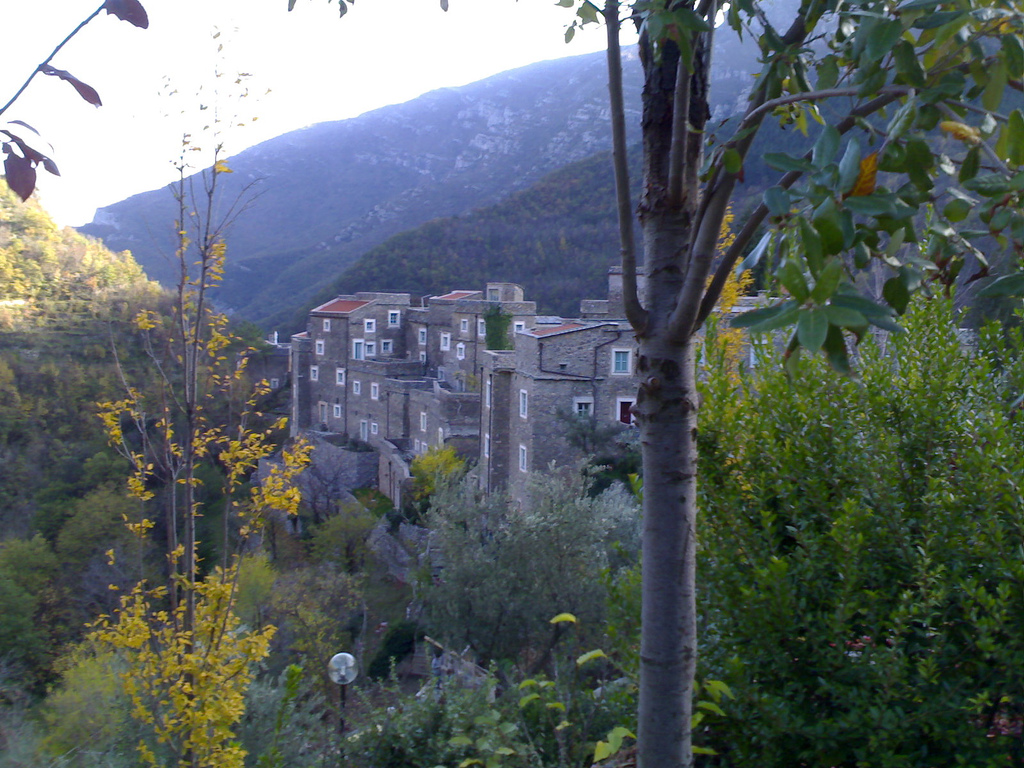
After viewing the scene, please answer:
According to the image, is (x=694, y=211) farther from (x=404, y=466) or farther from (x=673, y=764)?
(x=404, y=466)

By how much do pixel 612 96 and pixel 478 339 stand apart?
2568 cm

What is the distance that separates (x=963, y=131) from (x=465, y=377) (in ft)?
86.2

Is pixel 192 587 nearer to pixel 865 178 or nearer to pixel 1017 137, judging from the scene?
pixel 865 178

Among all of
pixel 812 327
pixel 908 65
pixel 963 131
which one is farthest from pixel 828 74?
pixel 812 327

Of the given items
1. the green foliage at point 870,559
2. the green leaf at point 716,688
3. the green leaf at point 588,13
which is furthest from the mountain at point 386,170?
Result: the green leaf at point 716,688

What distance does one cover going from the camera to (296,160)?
82.6 m

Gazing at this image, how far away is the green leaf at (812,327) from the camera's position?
94 centimetres

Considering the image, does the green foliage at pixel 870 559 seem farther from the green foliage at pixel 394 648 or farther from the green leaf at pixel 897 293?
the green foliage at pixel 394 648

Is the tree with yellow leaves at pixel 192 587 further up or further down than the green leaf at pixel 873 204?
further down

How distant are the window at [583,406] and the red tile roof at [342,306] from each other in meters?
17.9

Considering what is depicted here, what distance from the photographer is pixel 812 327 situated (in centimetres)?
97

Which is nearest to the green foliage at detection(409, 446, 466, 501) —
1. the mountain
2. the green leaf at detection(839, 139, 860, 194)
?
the green leaf at detection(839, 139, 860, 194)

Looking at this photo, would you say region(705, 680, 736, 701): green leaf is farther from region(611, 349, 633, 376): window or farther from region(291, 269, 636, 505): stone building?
region(611, 349, 633, 376): window

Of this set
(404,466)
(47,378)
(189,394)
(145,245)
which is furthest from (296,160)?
(189,394)
